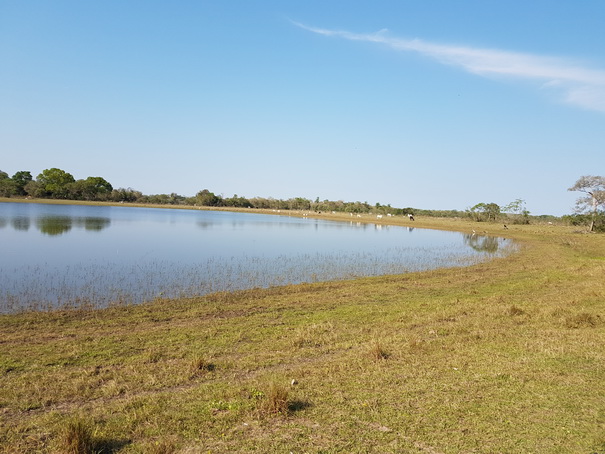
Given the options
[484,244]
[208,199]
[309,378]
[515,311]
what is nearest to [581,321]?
[515,311]

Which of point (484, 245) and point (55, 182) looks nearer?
point (484, 245)

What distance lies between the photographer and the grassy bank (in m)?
4.99

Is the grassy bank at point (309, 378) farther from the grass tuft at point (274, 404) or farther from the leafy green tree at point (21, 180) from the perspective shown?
the leafy green tree at point (21, 180)

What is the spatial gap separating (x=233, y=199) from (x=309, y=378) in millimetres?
162266

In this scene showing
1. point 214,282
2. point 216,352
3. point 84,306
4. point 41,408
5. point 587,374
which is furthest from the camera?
point 214,282

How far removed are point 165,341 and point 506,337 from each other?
316 inches

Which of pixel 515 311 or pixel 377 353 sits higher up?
pixel 515 311

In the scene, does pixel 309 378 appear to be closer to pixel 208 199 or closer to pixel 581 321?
pixel 581 321

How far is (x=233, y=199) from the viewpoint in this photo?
545 ft

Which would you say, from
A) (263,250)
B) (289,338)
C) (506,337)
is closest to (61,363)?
(289,338)

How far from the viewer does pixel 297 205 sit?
152m

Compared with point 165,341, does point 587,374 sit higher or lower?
higher

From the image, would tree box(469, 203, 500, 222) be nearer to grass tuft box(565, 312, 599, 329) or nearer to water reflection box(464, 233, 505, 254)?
water reflection box(464, 233, 505, 254)

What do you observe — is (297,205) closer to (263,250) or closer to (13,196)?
(13,196)
